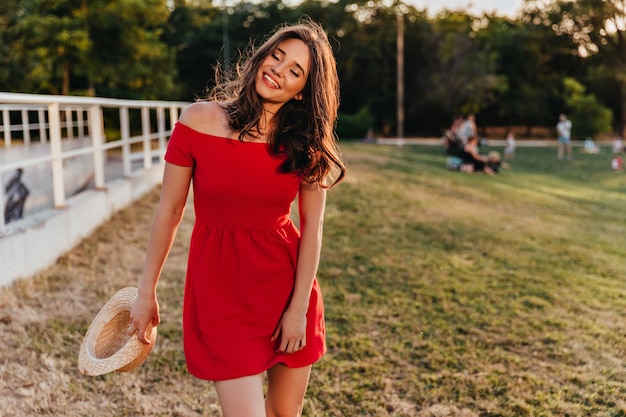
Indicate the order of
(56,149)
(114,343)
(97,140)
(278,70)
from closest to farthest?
(278,70), (114,343), (56,149), (97,140)

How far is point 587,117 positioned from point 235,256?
126 ft

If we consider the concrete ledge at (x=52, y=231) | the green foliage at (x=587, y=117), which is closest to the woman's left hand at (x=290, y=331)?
the concrete ledge at (x=52, y=231)

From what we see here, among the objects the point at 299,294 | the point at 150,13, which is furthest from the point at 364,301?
the point at 150,13

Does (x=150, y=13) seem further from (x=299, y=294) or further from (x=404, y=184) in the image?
(x=299, y=294)

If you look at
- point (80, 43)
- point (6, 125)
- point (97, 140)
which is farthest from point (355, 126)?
point (97, 140)

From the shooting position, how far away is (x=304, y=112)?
227cm

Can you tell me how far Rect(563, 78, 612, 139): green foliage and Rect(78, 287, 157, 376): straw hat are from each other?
38.0 m

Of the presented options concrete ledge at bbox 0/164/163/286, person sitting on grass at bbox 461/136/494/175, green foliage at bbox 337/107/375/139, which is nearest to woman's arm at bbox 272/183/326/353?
concrete ledge at bbox 0/164/163/286

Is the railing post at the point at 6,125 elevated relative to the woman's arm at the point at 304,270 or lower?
elevated

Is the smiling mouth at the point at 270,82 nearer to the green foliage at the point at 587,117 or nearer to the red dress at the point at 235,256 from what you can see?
the red dress at the point at 235,256

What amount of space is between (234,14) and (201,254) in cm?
4093

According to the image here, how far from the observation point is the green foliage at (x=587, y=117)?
3684cm

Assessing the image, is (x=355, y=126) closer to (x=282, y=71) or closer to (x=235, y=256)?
(x=282, y=71)

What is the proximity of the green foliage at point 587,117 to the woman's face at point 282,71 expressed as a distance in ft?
124
